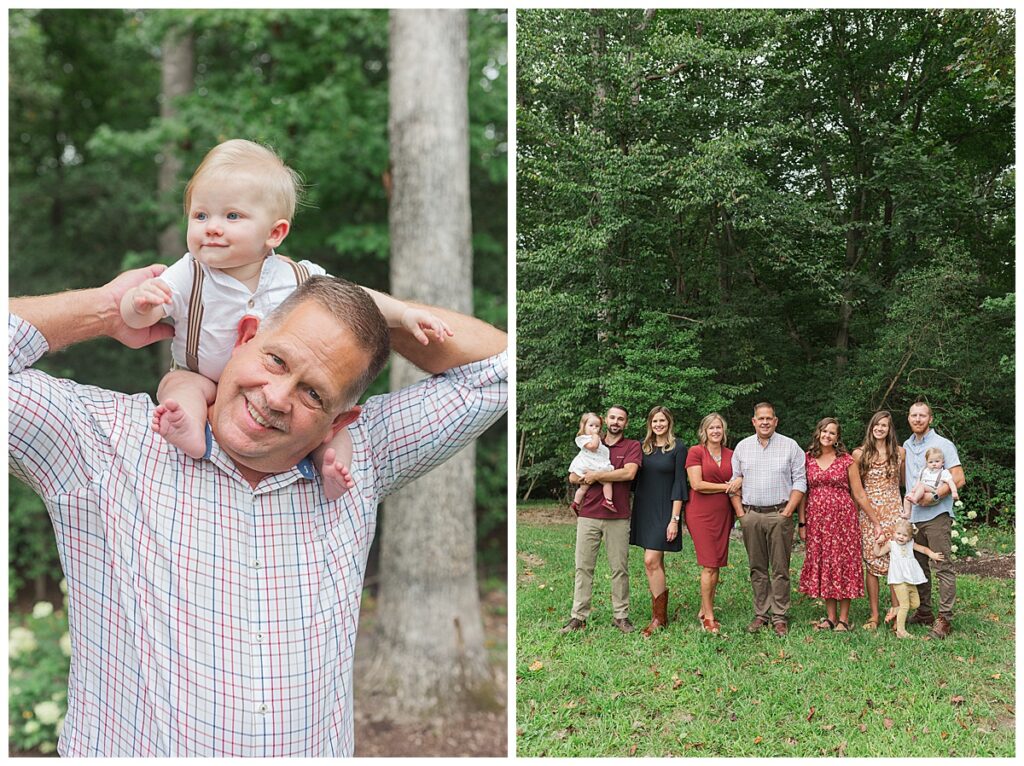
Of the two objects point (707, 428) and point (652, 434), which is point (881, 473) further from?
point (652, 434)

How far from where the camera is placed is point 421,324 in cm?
171

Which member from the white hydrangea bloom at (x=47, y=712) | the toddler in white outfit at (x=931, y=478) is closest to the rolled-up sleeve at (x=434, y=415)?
the toddler in white outfit at (x=931, y=478)

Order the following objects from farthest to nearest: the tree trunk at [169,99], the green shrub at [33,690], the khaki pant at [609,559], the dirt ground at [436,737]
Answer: the tree trunk at [169,99]
the green shrub at [33,690]
the dirt ground at [436,737]
the khaki pant at [609,559]

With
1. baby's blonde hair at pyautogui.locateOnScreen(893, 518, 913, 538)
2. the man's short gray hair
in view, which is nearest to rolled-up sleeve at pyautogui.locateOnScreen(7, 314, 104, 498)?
the man's short gray hair

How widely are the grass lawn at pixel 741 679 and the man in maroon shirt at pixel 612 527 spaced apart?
0.17ft

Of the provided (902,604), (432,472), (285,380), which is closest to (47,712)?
(432,472)

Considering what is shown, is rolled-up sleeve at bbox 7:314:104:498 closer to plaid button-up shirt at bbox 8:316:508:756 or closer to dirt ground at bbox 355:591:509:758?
plaid button-up shirt at bbox 8:316:508:756

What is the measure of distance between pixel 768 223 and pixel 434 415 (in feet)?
6.65

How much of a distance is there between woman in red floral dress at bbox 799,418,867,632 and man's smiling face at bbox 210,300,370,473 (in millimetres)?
2098

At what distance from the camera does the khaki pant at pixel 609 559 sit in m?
3.32

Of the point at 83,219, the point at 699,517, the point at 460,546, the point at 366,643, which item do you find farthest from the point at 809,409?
the point at 83,219

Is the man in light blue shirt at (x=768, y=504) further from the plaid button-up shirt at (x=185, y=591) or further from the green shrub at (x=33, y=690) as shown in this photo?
the green shrub at (x=33, y=690)

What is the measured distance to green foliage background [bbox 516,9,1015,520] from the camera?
3.21m

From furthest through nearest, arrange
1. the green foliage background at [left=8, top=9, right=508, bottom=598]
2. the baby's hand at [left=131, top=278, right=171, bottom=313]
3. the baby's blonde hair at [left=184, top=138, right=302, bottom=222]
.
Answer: the green foliage background at [left=8, top=9, right=508, bottom=598] → the baby's blonde hair at [left=184, top=138, right=302, bottom=222] → the baby's hand at [left=131, top=278, right=171, bottom=313]
